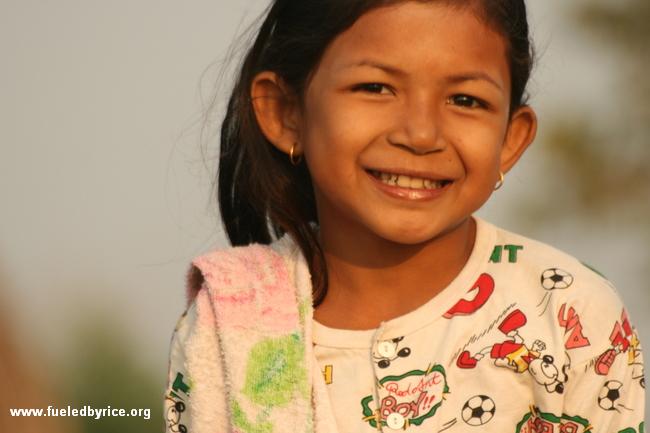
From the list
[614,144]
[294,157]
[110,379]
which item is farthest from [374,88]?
[614,144]

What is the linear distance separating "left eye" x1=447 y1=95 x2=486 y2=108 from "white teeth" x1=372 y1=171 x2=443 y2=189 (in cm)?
17

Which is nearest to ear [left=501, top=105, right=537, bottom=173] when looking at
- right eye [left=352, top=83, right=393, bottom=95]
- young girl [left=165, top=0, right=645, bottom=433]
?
young girl [left=165, top=0, right=645, bottom=433]

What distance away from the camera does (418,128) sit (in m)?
2.99

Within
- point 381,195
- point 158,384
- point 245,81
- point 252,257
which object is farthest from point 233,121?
point 158,384

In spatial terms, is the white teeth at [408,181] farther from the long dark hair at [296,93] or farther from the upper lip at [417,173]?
the long dark hair at [296,93]

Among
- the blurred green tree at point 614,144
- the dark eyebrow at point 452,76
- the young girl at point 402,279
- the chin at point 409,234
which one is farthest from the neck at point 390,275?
the blurred green tree at point 614,144

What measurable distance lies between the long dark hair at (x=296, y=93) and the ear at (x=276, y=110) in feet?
0.07

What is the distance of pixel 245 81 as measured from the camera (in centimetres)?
348

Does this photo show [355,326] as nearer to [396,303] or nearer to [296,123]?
[396,303]

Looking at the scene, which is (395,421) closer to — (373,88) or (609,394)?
(609,394)

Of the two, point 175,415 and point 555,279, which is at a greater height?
point 555,279

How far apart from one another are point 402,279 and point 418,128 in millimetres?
399

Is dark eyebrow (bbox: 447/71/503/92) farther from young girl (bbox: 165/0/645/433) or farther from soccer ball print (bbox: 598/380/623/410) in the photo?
soccer ball print (bbox: 598/380/623/410)

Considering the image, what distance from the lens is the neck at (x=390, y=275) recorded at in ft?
10.6
